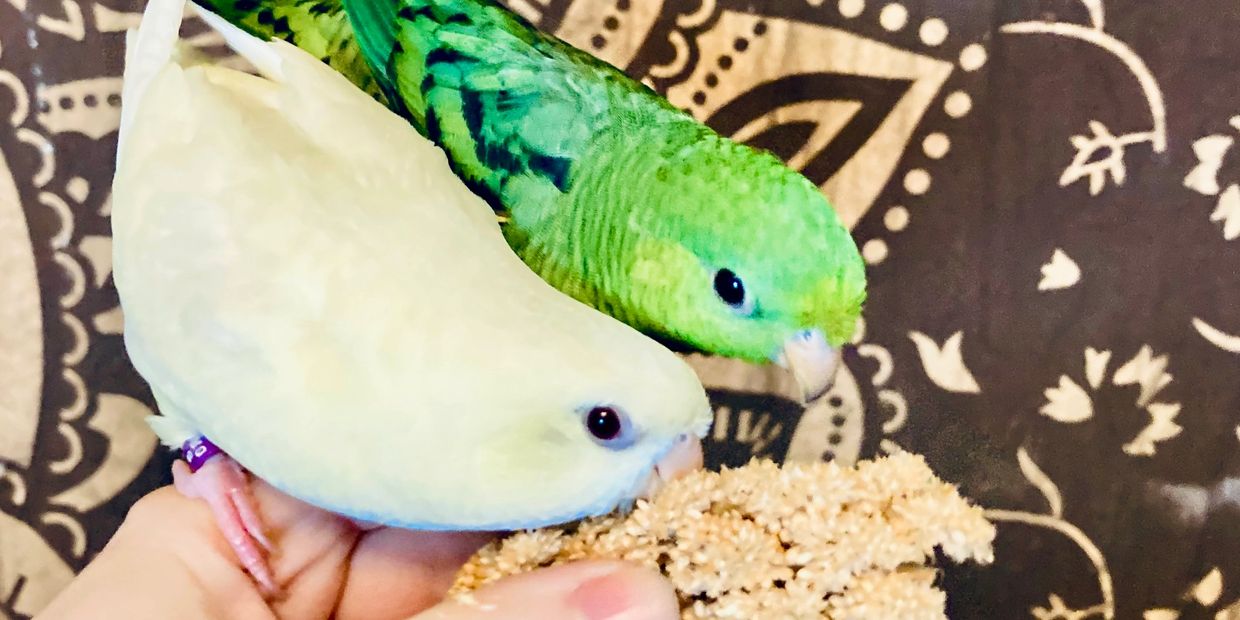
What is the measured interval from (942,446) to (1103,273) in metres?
0.27

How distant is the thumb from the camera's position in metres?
0.53

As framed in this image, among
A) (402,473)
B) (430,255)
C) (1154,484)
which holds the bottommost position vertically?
(1154,484)

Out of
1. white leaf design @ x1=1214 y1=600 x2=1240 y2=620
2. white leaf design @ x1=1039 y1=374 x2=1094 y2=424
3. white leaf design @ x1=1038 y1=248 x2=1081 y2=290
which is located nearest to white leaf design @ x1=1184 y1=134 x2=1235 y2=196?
white leaf design @ x1=1038 y1=248 x2=1081 y2=290

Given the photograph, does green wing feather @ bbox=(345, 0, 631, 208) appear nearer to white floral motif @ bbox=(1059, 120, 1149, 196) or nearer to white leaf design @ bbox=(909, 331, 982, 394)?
white leaf design @ bbox=(909, 331, 982, 394)

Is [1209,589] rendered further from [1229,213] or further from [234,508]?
[234,508]

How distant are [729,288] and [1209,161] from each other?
73 centimetres

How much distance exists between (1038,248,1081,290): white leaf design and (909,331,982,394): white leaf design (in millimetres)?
118

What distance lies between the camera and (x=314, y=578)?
0.77 metres

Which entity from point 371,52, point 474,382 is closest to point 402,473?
point 474,382

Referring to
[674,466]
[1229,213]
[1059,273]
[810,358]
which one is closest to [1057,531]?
[1059,273]

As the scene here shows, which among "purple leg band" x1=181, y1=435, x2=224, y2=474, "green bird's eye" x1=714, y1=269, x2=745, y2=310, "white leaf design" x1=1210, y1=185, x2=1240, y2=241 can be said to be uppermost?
"white leaf design" x1=1210, y1=185, x2=1240, y2=241

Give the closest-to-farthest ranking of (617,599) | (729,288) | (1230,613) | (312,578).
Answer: (617,599), (729,288), (312,578), (1230,613)

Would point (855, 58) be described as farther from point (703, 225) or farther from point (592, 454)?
point (592, 454)

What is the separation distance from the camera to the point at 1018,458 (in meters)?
1.03
